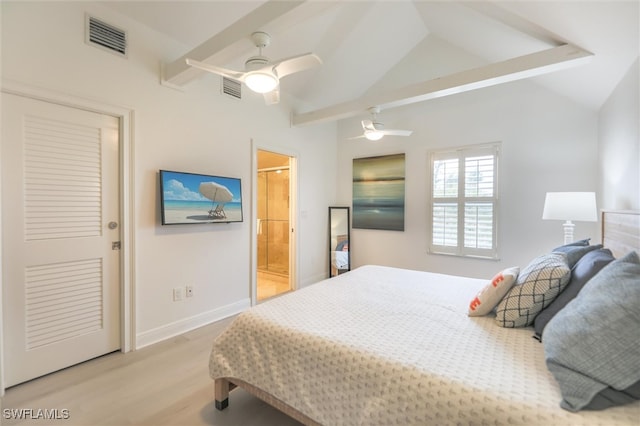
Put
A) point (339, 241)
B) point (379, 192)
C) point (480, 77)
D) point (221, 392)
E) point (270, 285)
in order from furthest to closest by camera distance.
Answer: point (339, 241) → point (270, 285) → point (379, 192) → point (480, 77) → point (221, 392)

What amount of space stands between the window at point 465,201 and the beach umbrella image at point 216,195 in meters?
2.77

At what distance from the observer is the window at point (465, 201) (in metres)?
3.72

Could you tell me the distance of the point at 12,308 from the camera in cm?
201

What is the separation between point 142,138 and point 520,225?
4193mm

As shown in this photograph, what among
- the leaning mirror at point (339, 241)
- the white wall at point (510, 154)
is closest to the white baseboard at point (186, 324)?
the leaning mirror at point (339, 241)

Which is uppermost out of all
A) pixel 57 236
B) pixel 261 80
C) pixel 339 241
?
pixel 261 80

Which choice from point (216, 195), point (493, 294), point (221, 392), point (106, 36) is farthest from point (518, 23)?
point (221, 392)

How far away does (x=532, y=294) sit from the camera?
1.57m

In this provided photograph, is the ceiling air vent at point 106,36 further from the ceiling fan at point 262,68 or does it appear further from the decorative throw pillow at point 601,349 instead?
the decorative throw pillow at point 601,349

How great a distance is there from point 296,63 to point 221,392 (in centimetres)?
214

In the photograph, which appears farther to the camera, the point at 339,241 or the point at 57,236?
the point at 339,241

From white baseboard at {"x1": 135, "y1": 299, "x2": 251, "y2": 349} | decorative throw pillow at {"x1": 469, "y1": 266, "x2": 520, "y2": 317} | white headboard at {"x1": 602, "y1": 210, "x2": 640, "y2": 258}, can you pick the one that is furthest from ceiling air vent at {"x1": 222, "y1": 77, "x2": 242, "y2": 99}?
white headboard at {"x1": 602, "y1": 210, "x2": 640, "y2": 258}

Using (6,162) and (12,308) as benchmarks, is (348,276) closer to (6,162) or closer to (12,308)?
(12,308)

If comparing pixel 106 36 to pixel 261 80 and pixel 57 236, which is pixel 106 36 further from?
pixel 57 236
